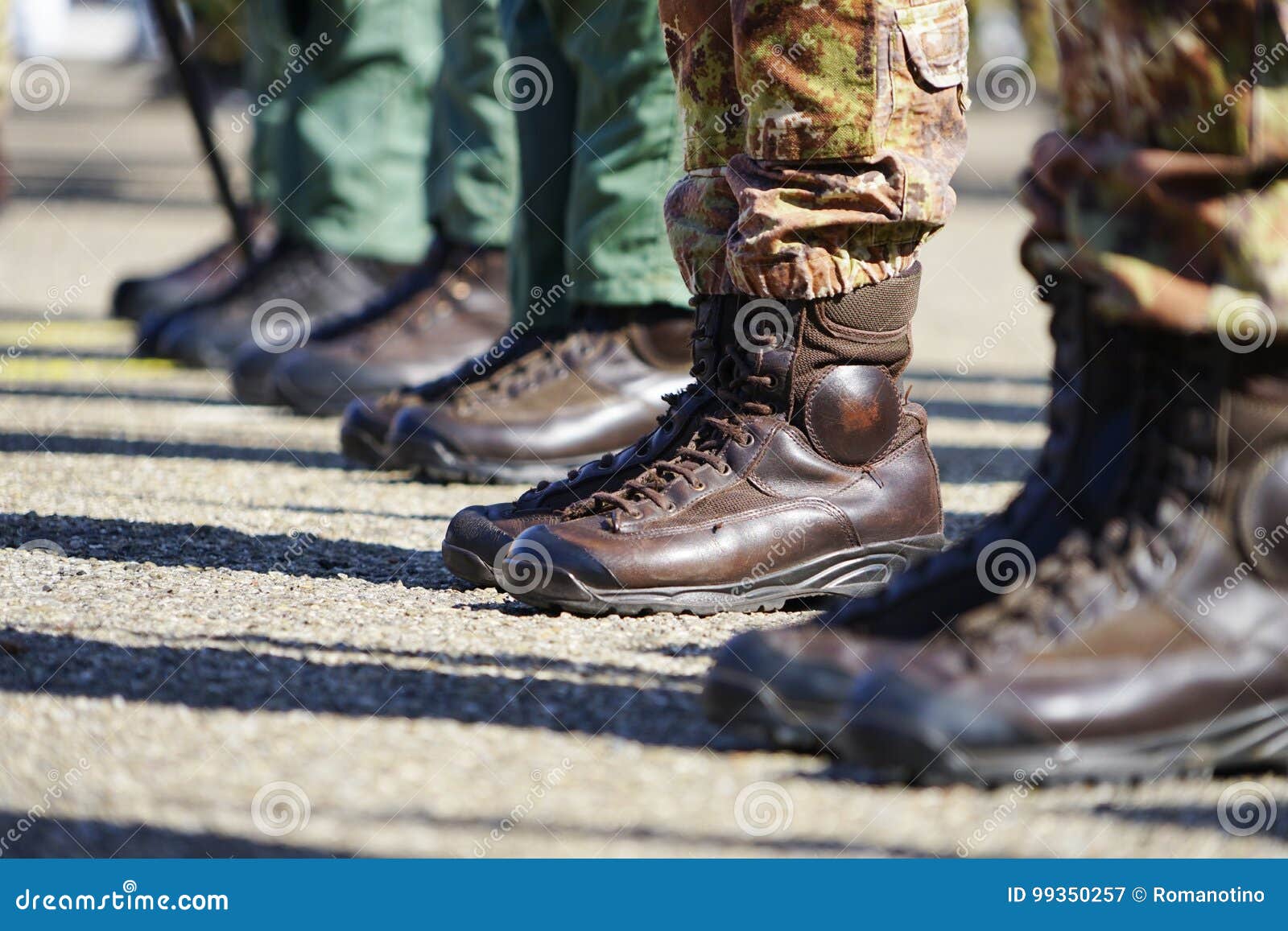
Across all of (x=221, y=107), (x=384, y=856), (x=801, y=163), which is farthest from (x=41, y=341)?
(x=221, y=107)

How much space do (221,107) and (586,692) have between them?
15.5m

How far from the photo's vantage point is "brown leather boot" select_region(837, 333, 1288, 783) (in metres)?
1.33

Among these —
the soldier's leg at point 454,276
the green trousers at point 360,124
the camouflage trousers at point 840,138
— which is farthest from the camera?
the green trousers at point 360,124

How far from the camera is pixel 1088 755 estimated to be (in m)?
1.34
